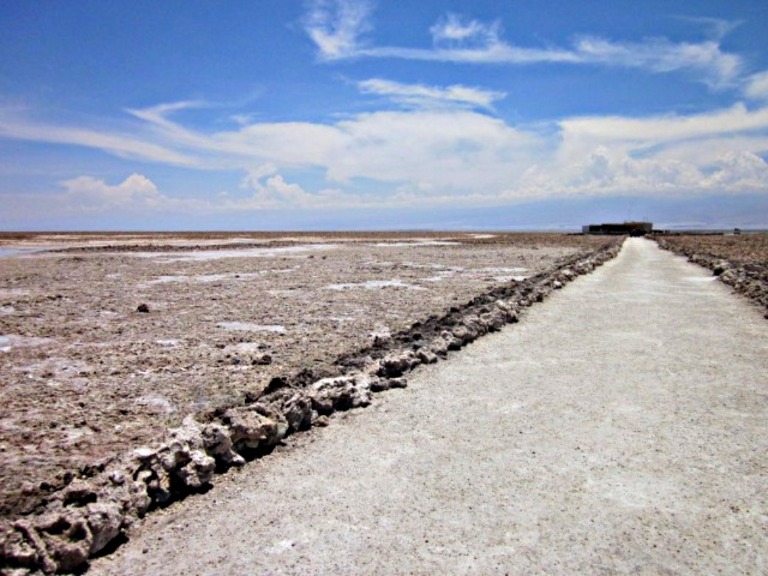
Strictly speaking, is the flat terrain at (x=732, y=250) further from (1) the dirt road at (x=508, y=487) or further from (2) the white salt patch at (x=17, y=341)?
(2) the white salt patch at (x=17, y=341)

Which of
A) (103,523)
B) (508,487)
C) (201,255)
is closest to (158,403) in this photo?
(103,523)

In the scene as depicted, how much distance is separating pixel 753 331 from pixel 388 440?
29.2ft

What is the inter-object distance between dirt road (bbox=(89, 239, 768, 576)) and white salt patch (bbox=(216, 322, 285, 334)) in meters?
4.29

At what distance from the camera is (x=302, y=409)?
5988mm

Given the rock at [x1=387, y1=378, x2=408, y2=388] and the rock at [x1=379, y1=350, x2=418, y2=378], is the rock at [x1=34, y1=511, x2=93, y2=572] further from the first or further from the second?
the rock at [x1=379, y1=350, x2=418, y2=378]

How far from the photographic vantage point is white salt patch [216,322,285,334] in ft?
37.7

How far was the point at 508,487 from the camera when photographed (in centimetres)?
461

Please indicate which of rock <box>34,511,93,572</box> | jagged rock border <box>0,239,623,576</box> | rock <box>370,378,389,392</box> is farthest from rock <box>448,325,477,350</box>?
rock <box>34,511,93,572</box>

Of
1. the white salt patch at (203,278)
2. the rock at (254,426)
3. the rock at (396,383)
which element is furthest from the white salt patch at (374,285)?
the rock at (254,426)

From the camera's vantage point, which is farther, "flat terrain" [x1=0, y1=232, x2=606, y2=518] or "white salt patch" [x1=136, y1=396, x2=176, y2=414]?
"white salt patch" [x1=136, y1=396, x2=176, y2=414]

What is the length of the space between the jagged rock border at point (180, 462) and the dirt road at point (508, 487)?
172 millimetres

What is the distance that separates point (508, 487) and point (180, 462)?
264 cm

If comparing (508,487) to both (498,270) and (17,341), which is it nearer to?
(17,341)

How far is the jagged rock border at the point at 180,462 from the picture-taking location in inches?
137
